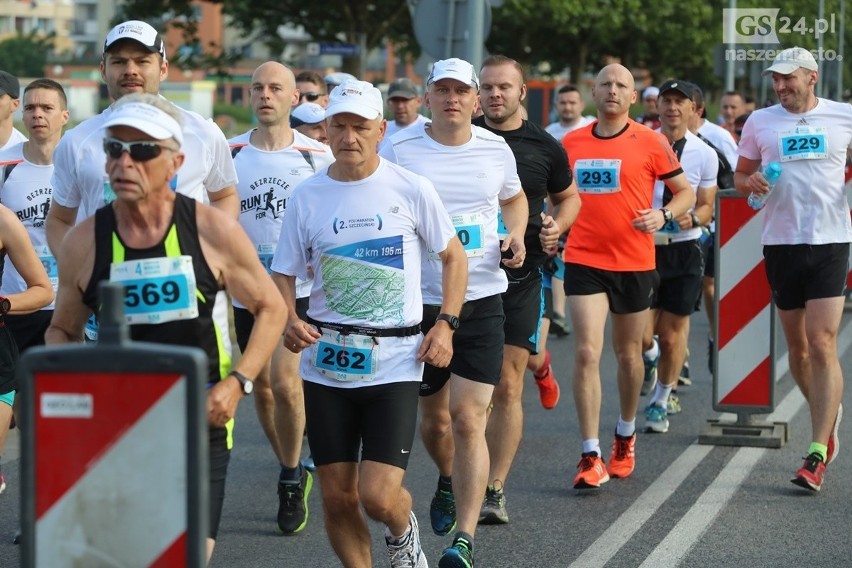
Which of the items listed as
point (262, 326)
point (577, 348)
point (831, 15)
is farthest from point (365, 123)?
point (831, 15)

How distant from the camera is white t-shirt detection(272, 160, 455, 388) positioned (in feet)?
18.7

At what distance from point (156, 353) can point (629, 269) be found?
5597 mm

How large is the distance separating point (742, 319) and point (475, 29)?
16.8 feet

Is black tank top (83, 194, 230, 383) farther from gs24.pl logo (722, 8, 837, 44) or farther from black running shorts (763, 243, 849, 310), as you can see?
gs24.pl logo (722, 8, 837, 44)

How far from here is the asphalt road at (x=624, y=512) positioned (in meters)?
6.88

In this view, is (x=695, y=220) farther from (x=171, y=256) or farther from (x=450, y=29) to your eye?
(x=171, y=256)

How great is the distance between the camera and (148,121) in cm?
443

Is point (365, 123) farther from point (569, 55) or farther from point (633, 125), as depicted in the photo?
point (569, 55)

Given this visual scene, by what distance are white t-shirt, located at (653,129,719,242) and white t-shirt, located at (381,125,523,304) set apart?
13.7 ft

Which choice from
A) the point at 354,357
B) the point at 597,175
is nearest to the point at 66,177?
the point at 354,357

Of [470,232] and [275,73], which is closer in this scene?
[470,232]

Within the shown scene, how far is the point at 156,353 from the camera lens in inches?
137

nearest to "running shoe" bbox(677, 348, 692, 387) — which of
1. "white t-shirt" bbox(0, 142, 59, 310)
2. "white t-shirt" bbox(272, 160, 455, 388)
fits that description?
"white t-shirt" bbox(0, 142, 59, 310)

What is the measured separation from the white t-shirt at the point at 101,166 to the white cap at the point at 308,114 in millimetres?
3514
